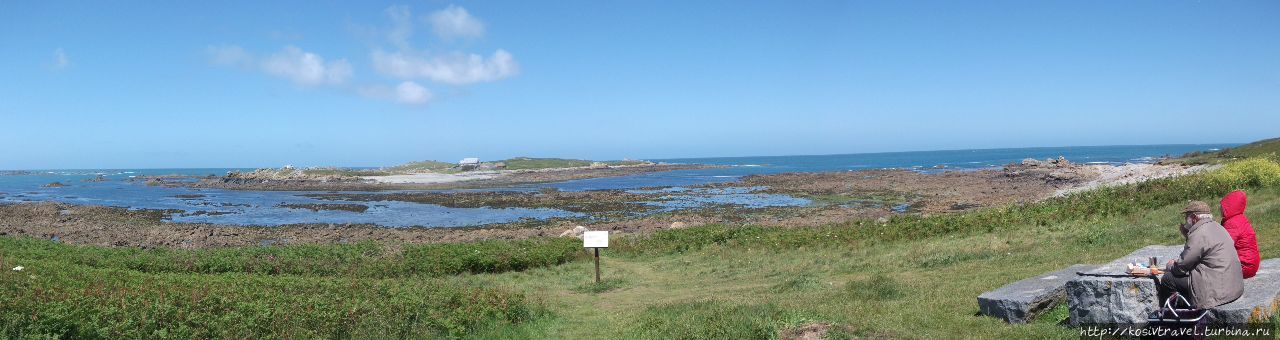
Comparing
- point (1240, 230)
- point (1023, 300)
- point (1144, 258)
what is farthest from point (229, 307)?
point (1144, 258)

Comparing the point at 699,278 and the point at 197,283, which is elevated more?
the point at 197,283

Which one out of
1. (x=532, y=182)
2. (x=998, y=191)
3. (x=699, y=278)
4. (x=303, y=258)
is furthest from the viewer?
(x=532, y=182)

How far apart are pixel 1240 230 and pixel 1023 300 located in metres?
2.19

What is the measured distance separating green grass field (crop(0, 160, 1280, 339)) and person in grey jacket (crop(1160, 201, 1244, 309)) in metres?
1.28

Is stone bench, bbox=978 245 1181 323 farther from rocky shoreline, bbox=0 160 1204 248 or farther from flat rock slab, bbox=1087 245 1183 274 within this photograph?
rocky shoreline, bbox=0 160 1204 248

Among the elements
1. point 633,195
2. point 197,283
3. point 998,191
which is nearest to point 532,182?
point 633,195

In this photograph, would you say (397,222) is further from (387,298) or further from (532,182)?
(532,182)

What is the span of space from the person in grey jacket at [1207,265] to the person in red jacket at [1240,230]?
326 mm

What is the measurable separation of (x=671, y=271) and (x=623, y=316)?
7.88 metres

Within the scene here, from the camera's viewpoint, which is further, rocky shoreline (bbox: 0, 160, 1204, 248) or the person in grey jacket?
rocky shoreline (bbox: 0, 160, 1204, 248)

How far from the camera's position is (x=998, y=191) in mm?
52094

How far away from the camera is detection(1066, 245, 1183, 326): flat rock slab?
274 inches

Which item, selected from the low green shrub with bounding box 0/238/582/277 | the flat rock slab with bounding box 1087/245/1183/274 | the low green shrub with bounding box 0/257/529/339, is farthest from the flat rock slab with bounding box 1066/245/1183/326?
the low green shrub with bounding box 0/238/582/277

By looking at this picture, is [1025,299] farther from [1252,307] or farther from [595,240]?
[595,240]
